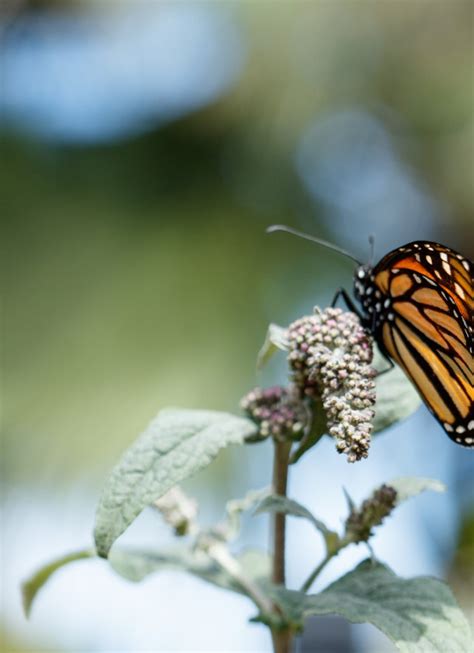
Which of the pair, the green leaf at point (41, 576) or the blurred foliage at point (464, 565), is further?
the blurred foliage at point (464, 565)

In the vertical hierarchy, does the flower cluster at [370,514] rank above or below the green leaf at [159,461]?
below

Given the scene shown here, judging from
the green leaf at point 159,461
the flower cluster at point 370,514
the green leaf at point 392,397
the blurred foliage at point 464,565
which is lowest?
the blurred foliage at point 464,565

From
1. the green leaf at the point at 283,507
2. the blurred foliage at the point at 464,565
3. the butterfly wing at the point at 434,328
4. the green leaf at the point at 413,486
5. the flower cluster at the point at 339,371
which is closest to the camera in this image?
the flower cluster at the point at 339,371

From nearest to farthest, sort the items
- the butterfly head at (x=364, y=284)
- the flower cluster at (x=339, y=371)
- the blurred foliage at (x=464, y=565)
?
the flower cluster at (x=339, y=371) < the butterfly head at (x=364, y=284) < the blurred foliage at (x=464, y=565)

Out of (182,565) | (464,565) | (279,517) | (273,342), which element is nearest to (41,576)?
(182,565)

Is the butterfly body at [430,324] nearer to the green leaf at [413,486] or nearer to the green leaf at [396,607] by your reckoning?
the green leaf at [413,486]

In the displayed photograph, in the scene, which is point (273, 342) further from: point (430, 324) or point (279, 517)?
point (430, 324)

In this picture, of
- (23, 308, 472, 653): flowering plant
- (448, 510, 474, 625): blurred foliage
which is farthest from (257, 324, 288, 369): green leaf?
(448, 510, 474, 625): blurred foliage

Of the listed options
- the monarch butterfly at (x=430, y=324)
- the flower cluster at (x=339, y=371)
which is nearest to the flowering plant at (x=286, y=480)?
the flower cluster at (x=339, y=371)
